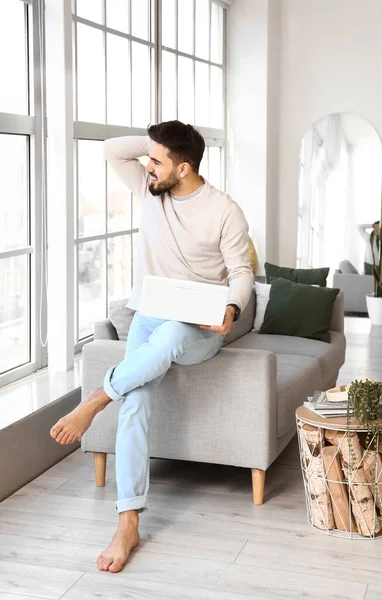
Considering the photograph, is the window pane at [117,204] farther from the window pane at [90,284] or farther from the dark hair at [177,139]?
the dark hair at [177,139]

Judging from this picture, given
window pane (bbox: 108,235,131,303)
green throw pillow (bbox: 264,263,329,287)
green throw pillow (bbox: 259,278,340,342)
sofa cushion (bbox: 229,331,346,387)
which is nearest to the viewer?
sofa cushion (bbox: 229,331,346,387)

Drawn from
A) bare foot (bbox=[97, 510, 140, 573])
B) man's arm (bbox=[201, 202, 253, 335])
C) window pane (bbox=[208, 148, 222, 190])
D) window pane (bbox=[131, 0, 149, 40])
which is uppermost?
window pane (bbox=[131, 0, 149, 40])

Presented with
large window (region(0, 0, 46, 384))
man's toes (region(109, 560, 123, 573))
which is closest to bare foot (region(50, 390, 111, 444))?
man's toes (region(109, 560, 123, 573))

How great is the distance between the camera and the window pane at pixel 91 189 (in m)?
5.01

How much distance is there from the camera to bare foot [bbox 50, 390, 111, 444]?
3.18 metres

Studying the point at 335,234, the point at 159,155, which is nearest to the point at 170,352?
the point at 159,155

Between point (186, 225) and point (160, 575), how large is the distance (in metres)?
1.35

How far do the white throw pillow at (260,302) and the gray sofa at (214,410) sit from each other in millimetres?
1224

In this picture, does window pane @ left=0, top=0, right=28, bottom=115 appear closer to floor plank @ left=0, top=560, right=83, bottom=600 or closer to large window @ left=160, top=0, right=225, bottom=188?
large window @ left=160, top=0, right=225, bottom=188

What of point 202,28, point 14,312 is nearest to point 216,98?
point 202,28

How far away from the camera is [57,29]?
433 cm

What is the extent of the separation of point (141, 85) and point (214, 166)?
184cm

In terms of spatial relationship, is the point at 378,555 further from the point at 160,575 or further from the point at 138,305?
the point at 138,305

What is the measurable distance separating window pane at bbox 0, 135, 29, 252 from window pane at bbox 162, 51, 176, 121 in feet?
6.72
